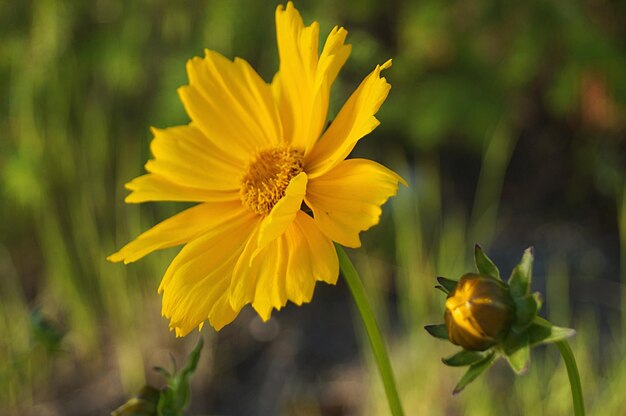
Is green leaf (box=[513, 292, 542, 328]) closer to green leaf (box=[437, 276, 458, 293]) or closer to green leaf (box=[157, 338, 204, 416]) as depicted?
green leaf (box=[437, 276, 458, 293])

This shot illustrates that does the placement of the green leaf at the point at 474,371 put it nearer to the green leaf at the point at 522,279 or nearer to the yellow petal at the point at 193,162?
the green leaf at the point at 522,279

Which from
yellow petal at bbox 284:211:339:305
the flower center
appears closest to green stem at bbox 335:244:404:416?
yellow petal at bbox 284:211:339:305

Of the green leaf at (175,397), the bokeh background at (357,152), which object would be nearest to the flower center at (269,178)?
the green leaf at (175,397)

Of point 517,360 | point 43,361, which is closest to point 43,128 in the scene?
point 43,361

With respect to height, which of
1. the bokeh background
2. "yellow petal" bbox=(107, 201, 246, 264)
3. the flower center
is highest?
the flower center

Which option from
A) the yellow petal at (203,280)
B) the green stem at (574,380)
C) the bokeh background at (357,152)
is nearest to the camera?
the green stem at (574,380)

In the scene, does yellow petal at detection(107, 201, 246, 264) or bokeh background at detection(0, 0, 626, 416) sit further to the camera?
bokeh background at detection(0, 0, 626, 416)

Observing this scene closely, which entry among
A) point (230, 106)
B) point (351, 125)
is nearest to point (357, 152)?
point (230, 106)
